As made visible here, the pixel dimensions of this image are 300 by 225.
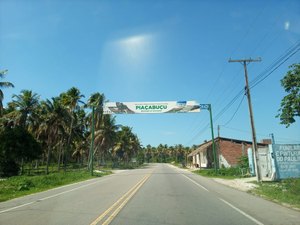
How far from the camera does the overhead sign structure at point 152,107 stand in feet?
120

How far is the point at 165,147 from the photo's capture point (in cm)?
18150

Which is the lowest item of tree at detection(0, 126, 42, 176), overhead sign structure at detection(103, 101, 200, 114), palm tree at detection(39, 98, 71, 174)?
tree at detection(0, 126, 42, 176)

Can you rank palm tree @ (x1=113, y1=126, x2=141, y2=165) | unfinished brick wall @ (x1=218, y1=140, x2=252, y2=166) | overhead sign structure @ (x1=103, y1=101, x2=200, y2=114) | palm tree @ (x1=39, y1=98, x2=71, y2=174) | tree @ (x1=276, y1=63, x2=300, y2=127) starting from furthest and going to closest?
palm tree @ (x1=113, y1=126, x2=141, y2=165), palm tree @ (x1=39, y1=98, x2=71, y2=174), unfinished brick wall @ (x1=218, y1=140, x2=252, y2=166), overhead sign structure @ (x1=103, y1=101, x2=200, y2=114), tree @ (x1=276, y1=63, x2=300, y2=127)

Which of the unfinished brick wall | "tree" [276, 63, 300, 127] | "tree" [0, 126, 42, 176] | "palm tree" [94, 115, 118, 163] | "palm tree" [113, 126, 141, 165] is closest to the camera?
"tree" [276, 63, 300, 127]

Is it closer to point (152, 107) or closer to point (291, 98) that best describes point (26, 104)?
point (152, 107)

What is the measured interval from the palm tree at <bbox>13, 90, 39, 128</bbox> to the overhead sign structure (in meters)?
19.3

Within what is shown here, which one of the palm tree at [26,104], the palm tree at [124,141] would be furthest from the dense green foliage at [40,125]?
the palm tree at [124,141]

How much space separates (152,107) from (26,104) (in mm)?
24001

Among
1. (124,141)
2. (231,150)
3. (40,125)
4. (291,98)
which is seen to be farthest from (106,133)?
(291,98)

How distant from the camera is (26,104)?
50625 millimetres

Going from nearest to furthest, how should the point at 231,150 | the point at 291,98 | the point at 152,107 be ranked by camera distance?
the point at 291,98 < the point at 152,107 < the point at 231,150

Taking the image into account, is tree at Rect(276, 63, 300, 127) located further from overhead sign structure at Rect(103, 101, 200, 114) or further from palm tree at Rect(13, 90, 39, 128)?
palm tree at Rect(13, 90, 39, 128)

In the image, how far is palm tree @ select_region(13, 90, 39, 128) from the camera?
50.6m

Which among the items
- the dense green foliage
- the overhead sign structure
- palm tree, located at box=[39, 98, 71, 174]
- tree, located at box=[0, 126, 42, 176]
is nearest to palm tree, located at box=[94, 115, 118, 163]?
the dense green foliage
